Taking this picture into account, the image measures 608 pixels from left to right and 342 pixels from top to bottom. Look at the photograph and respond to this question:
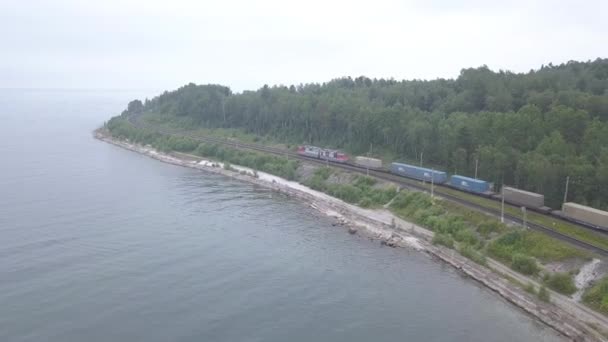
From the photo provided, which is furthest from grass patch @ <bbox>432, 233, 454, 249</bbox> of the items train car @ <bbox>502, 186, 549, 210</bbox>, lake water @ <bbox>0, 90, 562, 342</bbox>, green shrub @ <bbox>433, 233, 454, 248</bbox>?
train car @ <bbox>502, 186, 549, 210</bbox>

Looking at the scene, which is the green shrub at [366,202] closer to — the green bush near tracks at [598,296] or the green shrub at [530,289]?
the green shrub at [530,289]

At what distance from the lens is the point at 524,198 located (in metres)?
58.0

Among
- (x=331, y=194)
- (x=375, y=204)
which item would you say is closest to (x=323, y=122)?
(x=331, y=194)

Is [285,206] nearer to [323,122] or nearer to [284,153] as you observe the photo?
[284,153]

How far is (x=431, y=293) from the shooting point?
43406 mm

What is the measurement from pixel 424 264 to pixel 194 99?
135126 millimetres

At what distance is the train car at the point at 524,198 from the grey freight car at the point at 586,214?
3121 millimetres

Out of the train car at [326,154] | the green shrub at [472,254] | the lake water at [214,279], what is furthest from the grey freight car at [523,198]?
the train car at [326,154]

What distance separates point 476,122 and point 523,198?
2023cm

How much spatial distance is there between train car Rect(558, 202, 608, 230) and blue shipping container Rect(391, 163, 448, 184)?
18.1 meters

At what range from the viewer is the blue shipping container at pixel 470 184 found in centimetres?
6412

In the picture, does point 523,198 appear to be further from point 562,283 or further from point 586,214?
point 562,283

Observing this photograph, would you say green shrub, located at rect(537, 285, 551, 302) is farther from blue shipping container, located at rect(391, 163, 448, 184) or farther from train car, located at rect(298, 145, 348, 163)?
train car, located at rect(298, 145, 348, 163)

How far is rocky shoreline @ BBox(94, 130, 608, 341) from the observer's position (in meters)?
36.8
